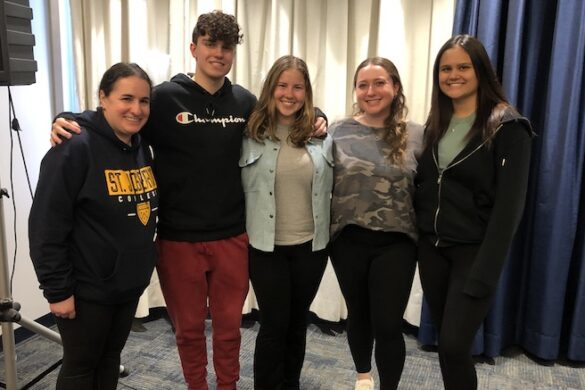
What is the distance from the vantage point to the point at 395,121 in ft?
5.98

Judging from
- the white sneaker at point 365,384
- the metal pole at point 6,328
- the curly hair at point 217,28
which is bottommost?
the white sneaker at point 365,384

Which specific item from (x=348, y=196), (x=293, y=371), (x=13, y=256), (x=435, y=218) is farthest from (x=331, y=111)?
(x=13, y=256)

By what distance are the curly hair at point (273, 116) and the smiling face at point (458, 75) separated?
514 millimetres

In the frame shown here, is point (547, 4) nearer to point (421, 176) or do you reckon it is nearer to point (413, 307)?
point (421, 176)

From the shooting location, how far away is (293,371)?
204 cm

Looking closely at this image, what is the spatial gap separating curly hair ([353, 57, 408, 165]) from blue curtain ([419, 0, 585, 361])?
772 mm

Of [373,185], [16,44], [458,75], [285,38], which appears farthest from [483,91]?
[16,44]

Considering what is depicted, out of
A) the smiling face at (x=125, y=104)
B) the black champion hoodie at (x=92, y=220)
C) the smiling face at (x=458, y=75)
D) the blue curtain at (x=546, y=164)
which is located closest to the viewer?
the black champion hoodie at (x=92, y=220)

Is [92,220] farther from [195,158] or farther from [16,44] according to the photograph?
[16,44]

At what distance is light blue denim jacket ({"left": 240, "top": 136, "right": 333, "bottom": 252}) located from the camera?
5.82 feet

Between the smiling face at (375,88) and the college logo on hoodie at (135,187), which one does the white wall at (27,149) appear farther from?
the smiling face at (375,88)

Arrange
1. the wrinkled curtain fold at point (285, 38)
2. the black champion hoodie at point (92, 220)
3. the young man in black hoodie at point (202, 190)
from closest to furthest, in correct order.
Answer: the black champion hoodie at point (92, 220) → the young man in black hoodie at point (202, 190) → the wrinkled curtain fold at point (285, 38)

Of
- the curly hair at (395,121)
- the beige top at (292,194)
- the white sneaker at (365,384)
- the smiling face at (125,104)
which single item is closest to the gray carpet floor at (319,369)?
the white sneaker at (365,384)

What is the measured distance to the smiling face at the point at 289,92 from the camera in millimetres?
1771
